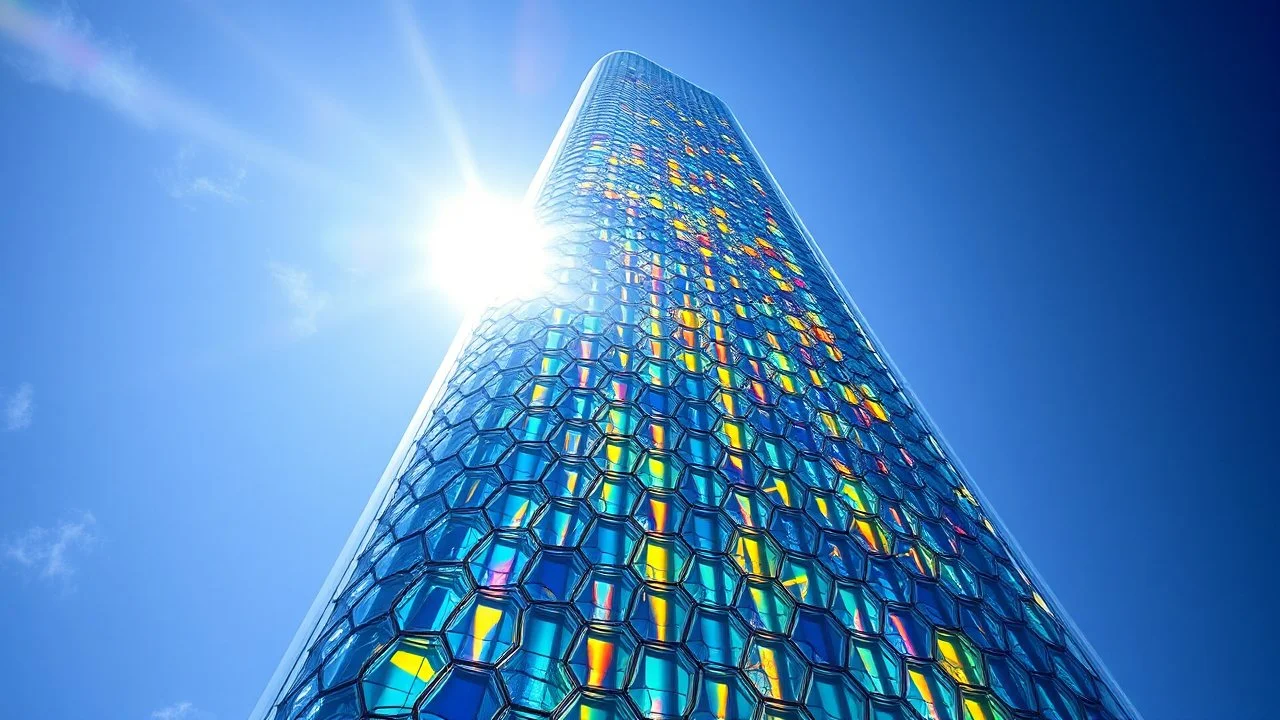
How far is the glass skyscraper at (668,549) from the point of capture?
6.47 meters

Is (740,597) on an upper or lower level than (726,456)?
lower

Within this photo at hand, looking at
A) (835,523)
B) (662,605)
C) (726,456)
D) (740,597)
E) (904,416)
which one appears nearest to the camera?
(662,605)

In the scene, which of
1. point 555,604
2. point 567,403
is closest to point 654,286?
point 567,403

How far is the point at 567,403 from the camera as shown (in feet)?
36.7

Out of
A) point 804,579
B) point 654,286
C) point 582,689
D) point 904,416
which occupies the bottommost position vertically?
point 582,689

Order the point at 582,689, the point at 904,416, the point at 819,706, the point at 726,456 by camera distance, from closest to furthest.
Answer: the point at 582,689 < the point at 819,706 < the point at 726,456 < the point at 904,416

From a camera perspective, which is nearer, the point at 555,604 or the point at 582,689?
the point at 582,689

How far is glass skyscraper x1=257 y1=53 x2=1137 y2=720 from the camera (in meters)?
6.47

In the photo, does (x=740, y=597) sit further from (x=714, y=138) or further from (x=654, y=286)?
(x=714, y=138)

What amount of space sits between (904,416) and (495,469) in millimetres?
11792

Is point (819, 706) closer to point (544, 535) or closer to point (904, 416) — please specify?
point (544, 535)

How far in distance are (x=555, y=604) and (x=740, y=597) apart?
8.79 feet

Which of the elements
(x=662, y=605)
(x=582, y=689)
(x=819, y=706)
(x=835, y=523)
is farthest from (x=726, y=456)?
(x=582, y=689)

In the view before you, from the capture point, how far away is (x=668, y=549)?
28.0ft
